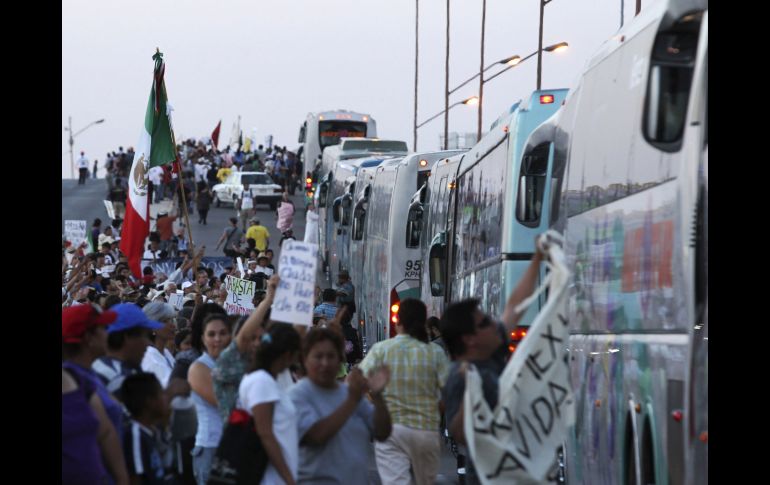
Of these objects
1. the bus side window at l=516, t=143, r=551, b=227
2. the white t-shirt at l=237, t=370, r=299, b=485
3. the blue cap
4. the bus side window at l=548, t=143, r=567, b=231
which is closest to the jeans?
the blue cap

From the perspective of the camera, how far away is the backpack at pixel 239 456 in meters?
8.18

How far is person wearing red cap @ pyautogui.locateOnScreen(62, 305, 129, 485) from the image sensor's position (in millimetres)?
7457

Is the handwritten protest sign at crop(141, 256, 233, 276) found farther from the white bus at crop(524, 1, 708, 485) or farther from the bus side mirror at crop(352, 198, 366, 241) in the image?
the white bus at crop(524, 1, 708, 485)

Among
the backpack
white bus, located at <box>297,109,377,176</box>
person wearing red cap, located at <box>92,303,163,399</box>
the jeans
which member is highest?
white bus, located at <box>297,109,377,176</box>

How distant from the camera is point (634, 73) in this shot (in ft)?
30.3

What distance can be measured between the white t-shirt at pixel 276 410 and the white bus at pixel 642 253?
1.50 m

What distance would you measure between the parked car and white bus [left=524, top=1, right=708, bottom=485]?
55230 mm

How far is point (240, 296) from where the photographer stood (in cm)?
1966

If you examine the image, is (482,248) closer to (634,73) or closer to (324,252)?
(634,73)

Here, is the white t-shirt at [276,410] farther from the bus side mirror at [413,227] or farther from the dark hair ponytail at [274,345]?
the bus side mirror at [413,227]

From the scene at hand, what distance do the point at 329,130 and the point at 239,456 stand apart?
6047 centimetres

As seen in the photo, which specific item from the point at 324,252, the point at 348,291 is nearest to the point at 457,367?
the point at 348,291

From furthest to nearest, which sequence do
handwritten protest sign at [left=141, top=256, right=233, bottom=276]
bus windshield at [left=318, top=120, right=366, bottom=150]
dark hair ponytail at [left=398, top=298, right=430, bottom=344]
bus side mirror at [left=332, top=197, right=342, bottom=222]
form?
bus windshield at [left=318, top=120, right=366, bottom=150] → bus side mirror at [left=332, top=197, right=342, bottom=222] → handwritten protest sign at [left=141, top=256, right=233, bottom=276] → dark hair ponytail at [left=398, top=298, right=430, bottom=344]

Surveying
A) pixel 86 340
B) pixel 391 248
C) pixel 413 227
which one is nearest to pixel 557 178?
pixel 86 340
